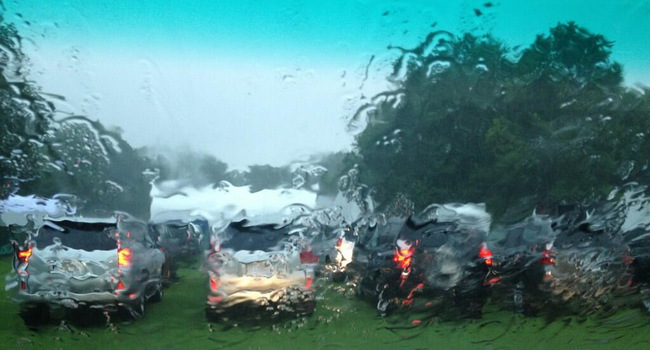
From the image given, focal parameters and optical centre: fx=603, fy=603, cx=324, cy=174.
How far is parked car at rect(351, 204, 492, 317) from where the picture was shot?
227 cm

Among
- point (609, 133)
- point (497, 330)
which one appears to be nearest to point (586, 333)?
point (497, 330)

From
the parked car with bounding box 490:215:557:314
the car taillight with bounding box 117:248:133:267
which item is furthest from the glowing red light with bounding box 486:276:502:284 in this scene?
the car taillight with bounding box 117:248:133:267

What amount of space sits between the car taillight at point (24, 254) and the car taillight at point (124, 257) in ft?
0.98

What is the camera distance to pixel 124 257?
2.11m

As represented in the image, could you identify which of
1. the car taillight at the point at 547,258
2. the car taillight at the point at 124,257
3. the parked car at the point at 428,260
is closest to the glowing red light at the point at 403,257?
the parked car at the point at 428,260

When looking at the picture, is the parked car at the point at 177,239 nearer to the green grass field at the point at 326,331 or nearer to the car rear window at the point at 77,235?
the green grass field at the point at 326,331

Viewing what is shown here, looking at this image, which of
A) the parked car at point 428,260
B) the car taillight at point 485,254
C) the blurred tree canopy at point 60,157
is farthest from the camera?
the car taillight at point 485,254

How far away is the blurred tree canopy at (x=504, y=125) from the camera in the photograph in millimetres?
2223

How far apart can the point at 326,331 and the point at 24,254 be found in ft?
3.64

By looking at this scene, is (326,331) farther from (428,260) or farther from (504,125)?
(504,125)

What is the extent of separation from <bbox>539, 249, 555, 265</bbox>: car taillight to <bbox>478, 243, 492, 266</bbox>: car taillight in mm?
226

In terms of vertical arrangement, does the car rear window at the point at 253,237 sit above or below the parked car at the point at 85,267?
above


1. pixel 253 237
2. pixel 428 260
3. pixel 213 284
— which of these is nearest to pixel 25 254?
pixel 213 284

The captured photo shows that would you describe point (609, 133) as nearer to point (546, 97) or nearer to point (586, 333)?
point (546, 97)
